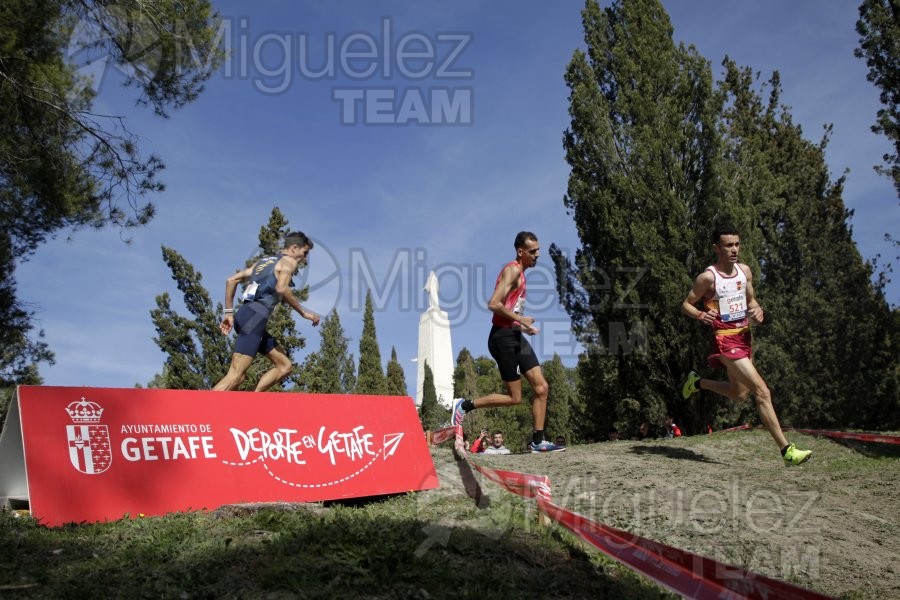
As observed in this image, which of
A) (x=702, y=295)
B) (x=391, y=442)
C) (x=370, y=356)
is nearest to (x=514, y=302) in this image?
(x=391, y=442)

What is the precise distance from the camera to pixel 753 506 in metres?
5.54

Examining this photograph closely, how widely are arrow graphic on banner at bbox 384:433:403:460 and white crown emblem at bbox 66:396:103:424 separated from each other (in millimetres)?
2430

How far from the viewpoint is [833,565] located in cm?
452

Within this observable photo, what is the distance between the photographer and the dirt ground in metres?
4.50

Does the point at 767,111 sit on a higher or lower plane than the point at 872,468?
higher

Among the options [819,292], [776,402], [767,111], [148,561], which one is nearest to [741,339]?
[148,561]

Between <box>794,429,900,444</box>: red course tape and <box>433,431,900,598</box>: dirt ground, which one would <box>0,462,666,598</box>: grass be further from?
<box>794,429,900,444</box>: red course tape

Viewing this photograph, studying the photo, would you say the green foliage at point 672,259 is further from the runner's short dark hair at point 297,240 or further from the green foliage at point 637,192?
the runner's short dark hair at point 297,240

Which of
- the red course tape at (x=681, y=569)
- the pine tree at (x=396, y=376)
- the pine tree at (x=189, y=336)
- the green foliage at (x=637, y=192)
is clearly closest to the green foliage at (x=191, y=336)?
the pine tree at (x=189, y=336)

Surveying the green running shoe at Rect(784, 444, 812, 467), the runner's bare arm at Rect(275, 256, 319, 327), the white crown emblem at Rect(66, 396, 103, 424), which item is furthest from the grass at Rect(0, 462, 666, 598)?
the green running shoe at Rect(784, 444, 812, 467)

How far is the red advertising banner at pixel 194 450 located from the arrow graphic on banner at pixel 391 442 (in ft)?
0.04

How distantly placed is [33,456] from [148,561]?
1465 millimetres

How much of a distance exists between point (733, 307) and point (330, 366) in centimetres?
1859

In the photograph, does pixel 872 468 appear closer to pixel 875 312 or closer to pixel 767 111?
pixel 875 312
